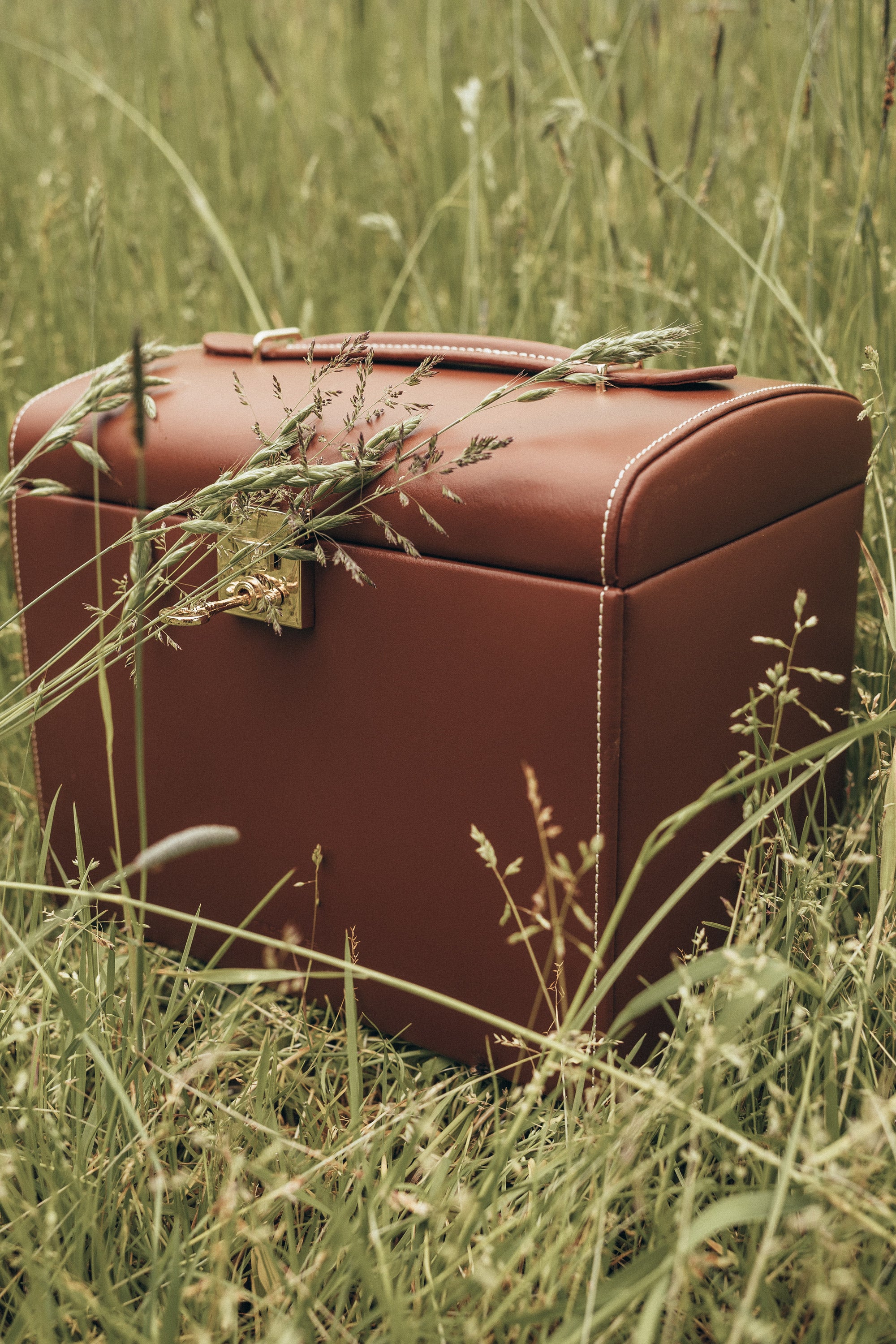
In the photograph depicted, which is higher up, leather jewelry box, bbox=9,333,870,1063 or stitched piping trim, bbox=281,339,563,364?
stitched piping trim, bbox=281,339,563,364

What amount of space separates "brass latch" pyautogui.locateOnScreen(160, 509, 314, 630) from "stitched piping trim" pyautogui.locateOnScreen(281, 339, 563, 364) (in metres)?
0.28

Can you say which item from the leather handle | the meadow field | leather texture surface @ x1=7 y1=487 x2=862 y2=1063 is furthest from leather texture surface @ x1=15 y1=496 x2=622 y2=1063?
the leather handle

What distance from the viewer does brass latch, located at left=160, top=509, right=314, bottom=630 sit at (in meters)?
1.25

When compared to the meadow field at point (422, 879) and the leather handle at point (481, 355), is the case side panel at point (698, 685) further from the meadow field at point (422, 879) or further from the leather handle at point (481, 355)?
the leather handle at point (481, 355)

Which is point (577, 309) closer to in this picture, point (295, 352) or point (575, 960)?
point (295, 352)

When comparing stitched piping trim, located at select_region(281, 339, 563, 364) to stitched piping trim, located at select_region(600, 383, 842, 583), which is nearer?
stitched piping trim, located at select_region(600, 383, 842, 583)

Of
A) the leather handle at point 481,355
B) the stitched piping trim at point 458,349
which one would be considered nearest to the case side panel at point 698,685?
the leather handle at point 481,355

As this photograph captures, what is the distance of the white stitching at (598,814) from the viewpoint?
1.13 meters

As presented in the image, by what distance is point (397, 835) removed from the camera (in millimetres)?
1340

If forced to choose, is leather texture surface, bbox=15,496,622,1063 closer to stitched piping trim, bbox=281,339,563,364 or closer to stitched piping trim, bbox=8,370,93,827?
stitched piping trim, bbox=8,370,93,827

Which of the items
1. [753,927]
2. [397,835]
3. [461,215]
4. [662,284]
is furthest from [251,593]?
[461,215]

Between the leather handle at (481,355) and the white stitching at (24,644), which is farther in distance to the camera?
the white stitching at (24,644)

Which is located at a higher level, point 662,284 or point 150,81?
point 150,81

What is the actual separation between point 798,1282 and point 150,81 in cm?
264
